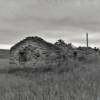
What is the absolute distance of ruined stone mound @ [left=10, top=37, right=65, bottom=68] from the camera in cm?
1370

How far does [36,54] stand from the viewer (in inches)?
548

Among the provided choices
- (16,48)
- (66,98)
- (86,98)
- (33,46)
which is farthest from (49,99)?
(16,48)

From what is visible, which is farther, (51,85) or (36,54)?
(36,54)

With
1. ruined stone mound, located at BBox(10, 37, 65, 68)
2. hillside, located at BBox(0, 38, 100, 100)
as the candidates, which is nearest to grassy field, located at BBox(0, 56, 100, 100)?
hillside, located at BBox(0, 38, 100, 100)

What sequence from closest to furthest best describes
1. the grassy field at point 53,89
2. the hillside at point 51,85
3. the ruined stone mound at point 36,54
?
the grassy field at point 53,89 → the hillside at point 51,85 → the ruined stone mound at point 36,54

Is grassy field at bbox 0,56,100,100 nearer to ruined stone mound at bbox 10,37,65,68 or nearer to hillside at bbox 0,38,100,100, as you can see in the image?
hillside at bbox 0,38,100,100

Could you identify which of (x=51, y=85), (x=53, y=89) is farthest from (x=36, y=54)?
(x=53, y=89)

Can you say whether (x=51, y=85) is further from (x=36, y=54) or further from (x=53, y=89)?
(x=36, y=54)

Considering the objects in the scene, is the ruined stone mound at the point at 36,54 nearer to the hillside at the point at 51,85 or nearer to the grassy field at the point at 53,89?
the hillside at the point at 51,85

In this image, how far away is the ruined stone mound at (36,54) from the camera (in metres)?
13.7

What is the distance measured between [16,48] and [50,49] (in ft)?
10.2

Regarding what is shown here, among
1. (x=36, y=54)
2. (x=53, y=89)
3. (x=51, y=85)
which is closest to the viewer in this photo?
(x=53, y=89)

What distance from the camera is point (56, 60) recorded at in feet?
45.8

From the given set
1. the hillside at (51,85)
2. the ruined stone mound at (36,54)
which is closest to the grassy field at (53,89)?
the hillside at (51,85)
